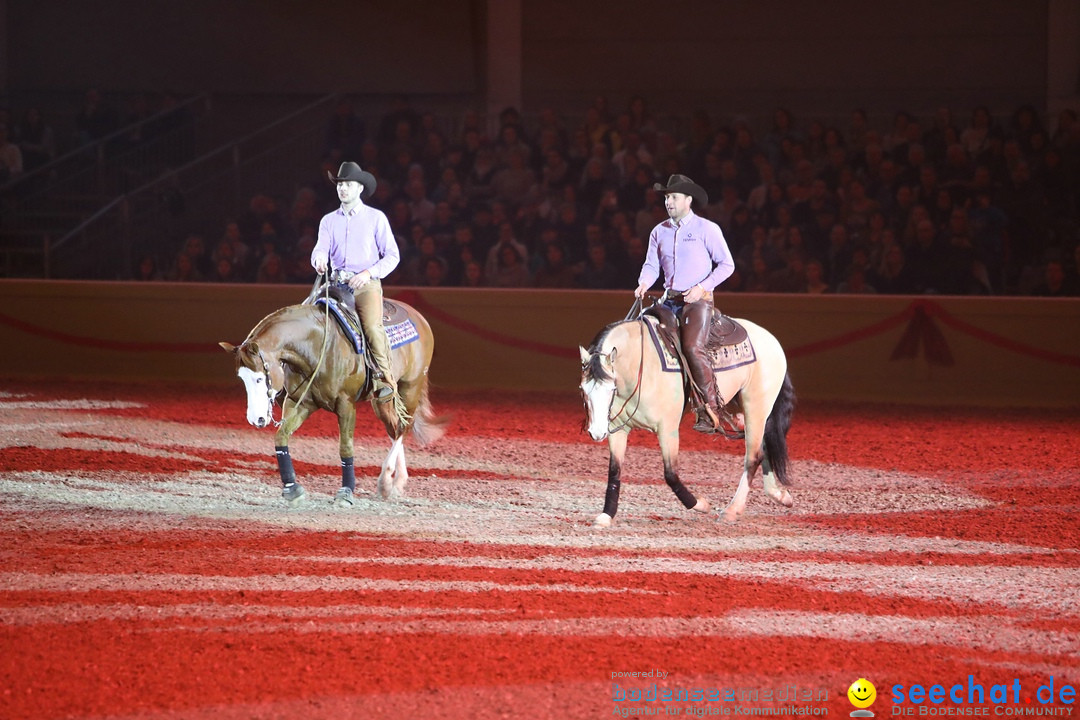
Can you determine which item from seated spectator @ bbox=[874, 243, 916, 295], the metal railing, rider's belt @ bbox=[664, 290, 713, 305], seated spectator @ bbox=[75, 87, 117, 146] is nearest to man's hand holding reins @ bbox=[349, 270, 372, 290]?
rider's belt @ bbox=[664, 290, 713, 305]

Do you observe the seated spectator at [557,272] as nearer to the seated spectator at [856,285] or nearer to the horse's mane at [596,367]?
the seated spectator at [856,285]

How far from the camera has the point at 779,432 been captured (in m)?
9.37

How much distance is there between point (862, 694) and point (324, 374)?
16.5 ft

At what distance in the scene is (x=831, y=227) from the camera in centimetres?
1659

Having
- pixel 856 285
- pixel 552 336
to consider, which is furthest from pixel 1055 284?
pixel 552 336

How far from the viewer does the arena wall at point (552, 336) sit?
15.3m

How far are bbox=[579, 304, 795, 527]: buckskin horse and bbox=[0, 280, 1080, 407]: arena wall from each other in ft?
20.2

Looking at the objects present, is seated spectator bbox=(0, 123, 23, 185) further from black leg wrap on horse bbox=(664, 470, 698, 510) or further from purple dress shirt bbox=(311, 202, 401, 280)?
black leg wrap on horse bbox=(664, 470, 698, 510)

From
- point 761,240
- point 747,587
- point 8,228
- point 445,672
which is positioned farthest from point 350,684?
point 8,228

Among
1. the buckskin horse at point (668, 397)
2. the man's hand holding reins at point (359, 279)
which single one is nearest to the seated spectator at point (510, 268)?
the man's hand holding reins at point (359, 279)

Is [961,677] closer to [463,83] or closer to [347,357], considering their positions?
[347,357]

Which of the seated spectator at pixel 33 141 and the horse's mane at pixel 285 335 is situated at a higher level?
the seated spectator at pixel 33 141

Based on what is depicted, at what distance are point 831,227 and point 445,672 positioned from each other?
12.1m

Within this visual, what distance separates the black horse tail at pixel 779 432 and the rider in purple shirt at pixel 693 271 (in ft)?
2.06
